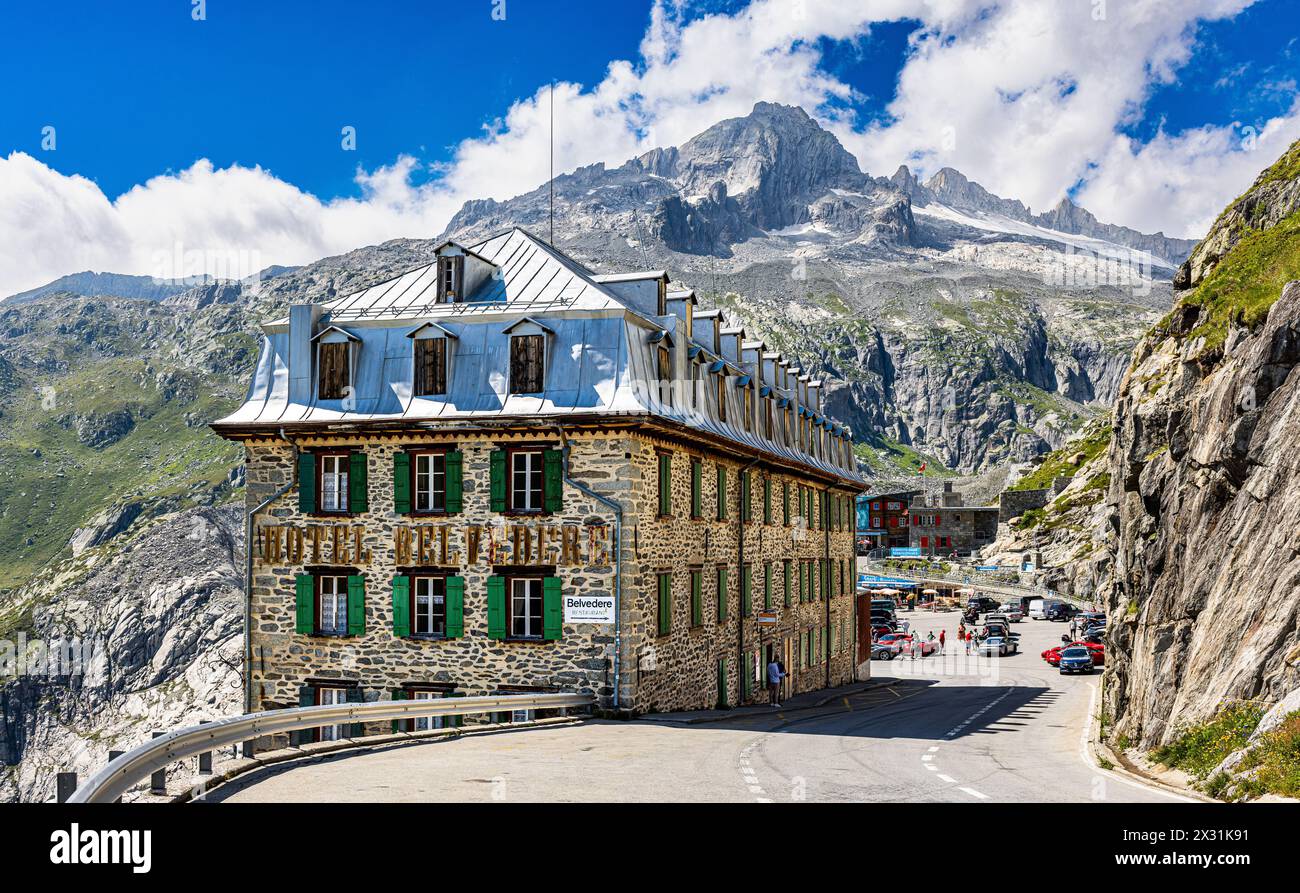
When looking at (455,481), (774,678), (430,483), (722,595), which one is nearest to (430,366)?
(430,483)

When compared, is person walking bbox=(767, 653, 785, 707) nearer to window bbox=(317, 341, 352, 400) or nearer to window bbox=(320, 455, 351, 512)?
window bbox=(320, 455, 351, 512)

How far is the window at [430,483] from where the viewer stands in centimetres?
2775

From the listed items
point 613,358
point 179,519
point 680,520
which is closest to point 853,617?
point 680,520

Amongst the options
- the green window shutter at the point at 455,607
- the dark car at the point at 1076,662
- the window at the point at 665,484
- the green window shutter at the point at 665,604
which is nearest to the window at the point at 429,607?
the green window shutter at the point at 455,607

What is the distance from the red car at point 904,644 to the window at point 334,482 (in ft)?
163

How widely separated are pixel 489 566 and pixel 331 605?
449 cm

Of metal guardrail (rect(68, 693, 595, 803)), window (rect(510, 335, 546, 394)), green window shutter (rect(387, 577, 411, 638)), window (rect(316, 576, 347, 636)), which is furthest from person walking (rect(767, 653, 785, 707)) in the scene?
window (rect(316, 576, 347, 636))

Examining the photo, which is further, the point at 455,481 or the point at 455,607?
the point at 455,481

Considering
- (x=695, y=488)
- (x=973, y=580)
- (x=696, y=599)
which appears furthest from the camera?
(x=973, y=580)

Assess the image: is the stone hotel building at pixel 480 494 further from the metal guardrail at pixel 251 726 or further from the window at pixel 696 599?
the metal guardrail at pixel 251 726

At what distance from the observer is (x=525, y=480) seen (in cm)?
2722

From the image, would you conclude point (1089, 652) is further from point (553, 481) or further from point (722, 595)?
point (553, 481)

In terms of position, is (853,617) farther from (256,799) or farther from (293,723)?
(256,799)

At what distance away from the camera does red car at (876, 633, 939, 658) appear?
234 feet
